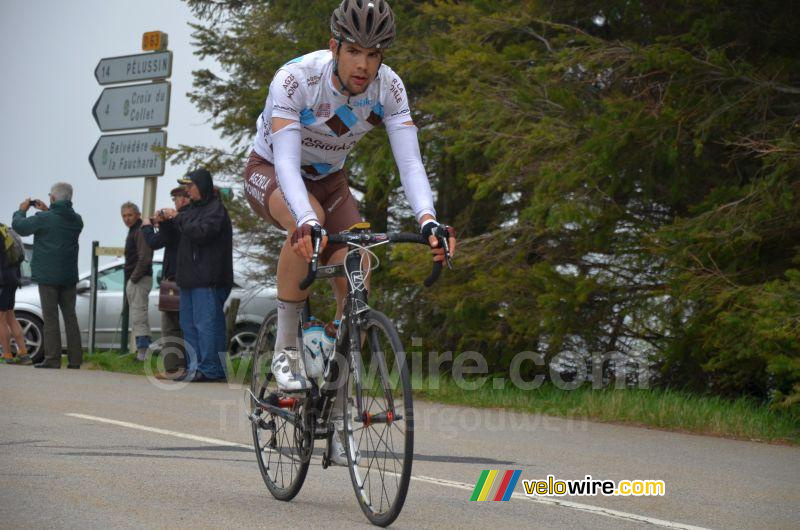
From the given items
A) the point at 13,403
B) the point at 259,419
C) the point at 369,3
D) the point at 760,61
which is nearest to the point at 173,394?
the point at 13,403

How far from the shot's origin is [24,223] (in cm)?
1520

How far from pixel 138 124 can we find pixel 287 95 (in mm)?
12055

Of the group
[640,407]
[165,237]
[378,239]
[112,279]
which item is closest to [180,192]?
[165,237]

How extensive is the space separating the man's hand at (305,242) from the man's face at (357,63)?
0.79 meters

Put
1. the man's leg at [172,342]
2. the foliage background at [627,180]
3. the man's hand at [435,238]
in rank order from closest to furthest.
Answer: the man's hand at [435,238] → the foliage background at [627,180] → the man's leg at [172,342]

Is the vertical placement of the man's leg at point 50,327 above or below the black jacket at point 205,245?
below

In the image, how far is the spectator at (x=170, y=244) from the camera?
46.2 ft

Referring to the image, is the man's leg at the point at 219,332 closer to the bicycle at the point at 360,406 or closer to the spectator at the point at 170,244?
the spectator at the point at 170,244

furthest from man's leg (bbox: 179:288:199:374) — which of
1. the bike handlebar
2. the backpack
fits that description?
the bike handlebar

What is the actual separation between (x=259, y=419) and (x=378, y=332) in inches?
54.6

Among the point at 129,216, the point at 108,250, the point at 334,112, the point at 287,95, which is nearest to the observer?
the point at 287,95

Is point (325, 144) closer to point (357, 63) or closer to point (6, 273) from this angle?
point (357, 63)

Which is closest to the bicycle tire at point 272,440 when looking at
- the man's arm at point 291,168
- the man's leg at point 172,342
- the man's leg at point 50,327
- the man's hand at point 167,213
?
the man's arm at point 291,168

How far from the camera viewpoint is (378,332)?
5.30 meters
